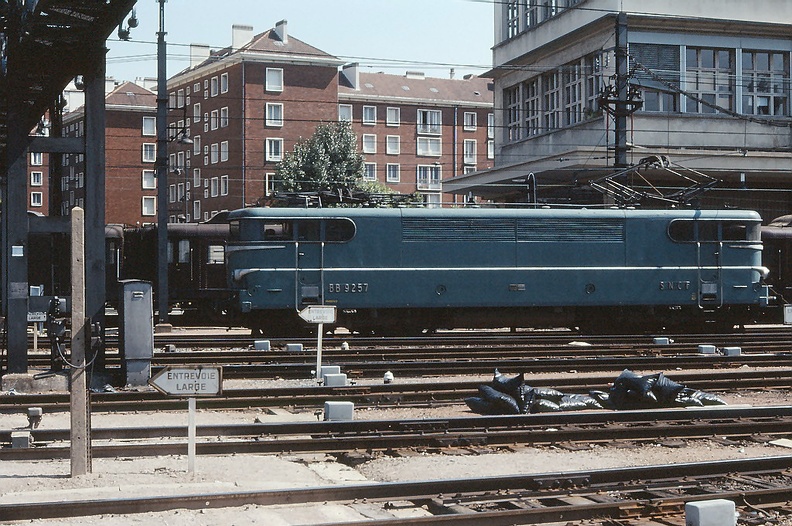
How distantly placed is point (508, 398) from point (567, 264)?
1230 cm

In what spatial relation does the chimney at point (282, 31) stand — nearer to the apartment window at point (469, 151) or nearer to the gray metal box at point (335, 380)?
the apartment window at point (469, 151)

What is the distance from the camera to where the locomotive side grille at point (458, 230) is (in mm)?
24094

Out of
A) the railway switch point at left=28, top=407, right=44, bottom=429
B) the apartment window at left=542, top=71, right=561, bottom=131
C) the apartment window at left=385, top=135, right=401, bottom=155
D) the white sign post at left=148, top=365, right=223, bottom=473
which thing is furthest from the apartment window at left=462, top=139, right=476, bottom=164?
the white sign post at left=148, top=365, right=223, bottom=473

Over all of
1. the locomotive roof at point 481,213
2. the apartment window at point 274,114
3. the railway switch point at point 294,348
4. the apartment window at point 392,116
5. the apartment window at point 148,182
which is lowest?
the railway switch point at point 294,348

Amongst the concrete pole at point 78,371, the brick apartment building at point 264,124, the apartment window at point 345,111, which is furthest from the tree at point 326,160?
the concrete pole at point 78,371

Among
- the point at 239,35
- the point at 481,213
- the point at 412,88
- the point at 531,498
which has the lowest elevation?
the point at 531,498

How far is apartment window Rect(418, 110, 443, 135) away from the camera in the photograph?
3519 inches

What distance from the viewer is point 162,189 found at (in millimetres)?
30062

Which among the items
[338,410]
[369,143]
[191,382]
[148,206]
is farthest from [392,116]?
[191,382]

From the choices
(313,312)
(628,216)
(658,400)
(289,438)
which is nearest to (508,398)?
(658,400)

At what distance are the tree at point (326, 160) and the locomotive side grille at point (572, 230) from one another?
128 ft

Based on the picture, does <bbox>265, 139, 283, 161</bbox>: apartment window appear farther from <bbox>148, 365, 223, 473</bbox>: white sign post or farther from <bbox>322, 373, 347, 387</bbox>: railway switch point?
<bbox>148, 365, 223, 473</bbox>: white sign post

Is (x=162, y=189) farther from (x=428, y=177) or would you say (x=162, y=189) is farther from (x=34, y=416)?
(x=428, y=177)

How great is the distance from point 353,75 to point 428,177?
Answer: 34.4ft
